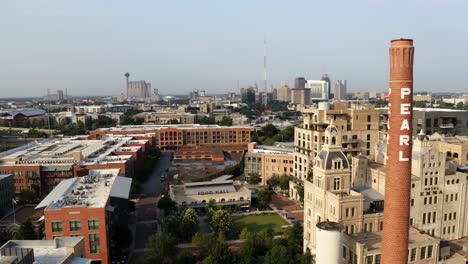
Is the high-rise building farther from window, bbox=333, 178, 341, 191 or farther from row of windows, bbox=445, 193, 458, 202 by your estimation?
window, bbox=333, 178, 341, 191

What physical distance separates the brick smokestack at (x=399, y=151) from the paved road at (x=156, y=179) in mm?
64586

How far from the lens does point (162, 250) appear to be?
166ft

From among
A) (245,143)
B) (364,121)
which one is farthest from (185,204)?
(245,143)

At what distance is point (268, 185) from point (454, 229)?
45.1 m

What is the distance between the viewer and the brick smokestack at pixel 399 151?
1388 inches

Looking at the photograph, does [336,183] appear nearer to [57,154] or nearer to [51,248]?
[51,248]

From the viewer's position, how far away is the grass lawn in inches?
2719

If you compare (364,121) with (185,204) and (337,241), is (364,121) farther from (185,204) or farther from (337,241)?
(337,241)

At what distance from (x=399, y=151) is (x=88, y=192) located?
4480cm

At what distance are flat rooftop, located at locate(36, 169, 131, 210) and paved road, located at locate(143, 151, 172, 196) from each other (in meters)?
22.5

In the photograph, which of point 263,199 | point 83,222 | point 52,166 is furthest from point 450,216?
point 52,166

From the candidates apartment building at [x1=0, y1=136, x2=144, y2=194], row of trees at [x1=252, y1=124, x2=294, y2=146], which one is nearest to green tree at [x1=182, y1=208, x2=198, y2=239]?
apartment building at [x1=0, y1=136, x2=144, y2=194]

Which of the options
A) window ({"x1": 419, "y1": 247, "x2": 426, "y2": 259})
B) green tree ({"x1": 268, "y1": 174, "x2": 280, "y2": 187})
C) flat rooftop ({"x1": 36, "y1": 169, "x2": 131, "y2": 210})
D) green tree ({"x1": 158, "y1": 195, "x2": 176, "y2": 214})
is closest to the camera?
window ({"x1": 419, "y1": 247, "x2": 426, "y2": 259})

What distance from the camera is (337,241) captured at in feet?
138
